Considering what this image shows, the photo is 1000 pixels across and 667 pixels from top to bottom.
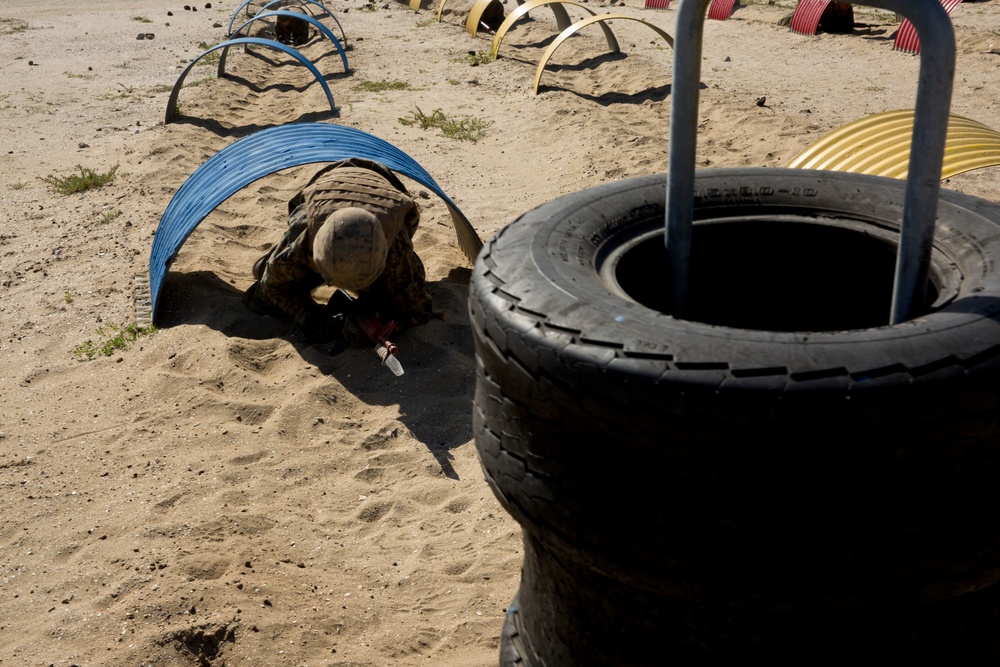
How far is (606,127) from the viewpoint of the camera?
350 inches

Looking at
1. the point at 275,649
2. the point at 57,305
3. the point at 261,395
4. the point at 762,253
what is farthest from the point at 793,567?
the point at 57,305

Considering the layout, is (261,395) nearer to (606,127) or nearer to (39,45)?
(606,127)

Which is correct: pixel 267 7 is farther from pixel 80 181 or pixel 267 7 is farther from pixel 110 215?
pixel 110 215

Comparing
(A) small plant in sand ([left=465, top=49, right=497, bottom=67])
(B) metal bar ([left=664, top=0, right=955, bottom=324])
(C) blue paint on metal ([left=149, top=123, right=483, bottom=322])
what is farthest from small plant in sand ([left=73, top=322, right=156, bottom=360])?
(A) small plant in sand ([left=465, top=49, right=497, bottom=67])

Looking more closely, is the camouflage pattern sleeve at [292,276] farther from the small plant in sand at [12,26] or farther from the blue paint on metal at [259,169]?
the small plant in sand at [12,26]

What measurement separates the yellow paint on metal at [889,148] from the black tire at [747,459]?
3.05m

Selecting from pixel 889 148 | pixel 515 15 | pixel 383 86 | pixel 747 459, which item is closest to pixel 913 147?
pixel 747 459

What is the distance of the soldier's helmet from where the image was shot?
466cm

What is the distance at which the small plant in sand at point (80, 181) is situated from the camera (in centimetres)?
816

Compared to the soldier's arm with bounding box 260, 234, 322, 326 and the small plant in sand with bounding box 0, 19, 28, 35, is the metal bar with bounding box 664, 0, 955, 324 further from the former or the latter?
the small plant in sand with bounding box 0, 19, 28, 35

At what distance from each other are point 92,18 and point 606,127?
14.7 m

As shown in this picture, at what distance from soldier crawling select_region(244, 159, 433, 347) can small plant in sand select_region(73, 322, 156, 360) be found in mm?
683

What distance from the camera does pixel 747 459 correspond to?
4.97ft

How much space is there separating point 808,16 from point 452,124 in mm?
6699
